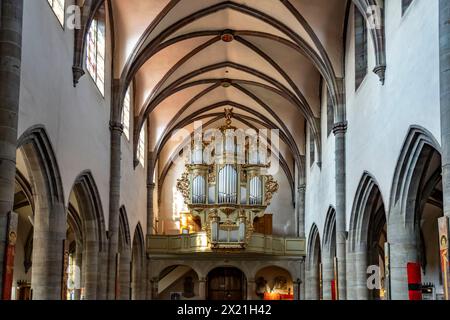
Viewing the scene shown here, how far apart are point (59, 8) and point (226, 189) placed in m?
17.1

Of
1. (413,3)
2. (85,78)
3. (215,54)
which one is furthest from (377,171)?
(215,54)

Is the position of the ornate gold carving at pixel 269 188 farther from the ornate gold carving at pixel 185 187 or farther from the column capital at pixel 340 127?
the column capital at pixel 340 127

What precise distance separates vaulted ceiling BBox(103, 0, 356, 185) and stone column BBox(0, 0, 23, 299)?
10.6 metres

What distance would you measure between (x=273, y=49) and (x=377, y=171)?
32.3ft

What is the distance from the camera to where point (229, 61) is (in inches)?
1243

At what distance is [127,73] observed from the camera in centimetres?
2545

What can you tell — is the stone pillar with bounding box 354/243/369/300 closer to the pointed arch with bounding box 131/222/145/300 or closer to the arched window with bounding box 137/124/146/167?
the arched window with bounding box 137/124/146/167

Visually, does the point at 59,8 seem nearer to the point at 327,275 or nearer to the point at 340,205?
the point at 340,205

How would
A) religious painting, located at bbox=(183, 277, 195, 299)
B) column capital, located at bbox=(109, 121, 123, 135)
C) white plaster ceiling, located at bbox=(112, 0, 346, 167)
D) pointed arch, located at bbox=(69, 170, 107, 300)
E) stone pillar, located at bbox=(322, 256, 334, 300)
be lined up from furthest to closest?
religious painting, located at bbox=(183, 277, 195, 299)
stone pillar, located at bbox=(322, 256, 334, 300)
column capital, located at bbox=(109, 121, 123, 135)
white plaster ceiling, located at bbox=(112, 0, 346, 167)
pointed arch, located at bbox=(69, 170, 107, 300)

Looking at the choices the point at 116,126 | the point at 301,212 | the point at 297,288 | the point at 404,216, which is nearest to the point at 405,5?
the point at 404,216

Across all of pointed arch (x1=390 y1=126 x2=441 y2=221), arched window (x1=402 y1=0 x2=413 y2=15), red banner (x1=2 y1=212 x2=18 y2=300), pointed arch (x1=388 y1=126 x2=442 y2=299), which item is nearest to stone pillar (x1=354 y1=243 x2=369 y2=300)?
pointed arch (x1=388 y1=126 x2=442 y2=299)

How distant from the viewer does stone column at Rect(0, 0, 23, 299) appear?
1333 cm
